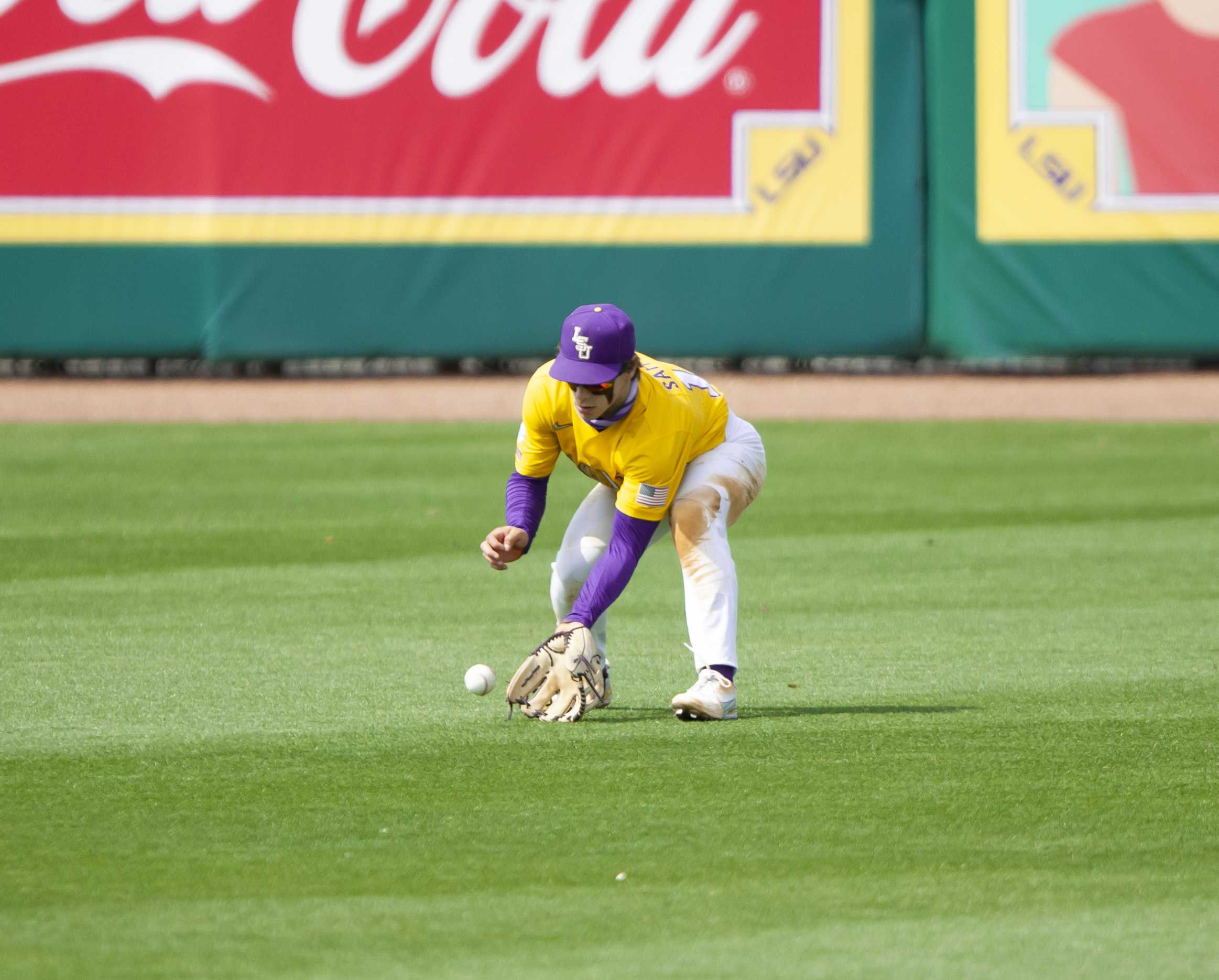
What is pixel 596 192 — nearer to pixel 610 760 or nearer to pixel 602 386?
pixel 602 386

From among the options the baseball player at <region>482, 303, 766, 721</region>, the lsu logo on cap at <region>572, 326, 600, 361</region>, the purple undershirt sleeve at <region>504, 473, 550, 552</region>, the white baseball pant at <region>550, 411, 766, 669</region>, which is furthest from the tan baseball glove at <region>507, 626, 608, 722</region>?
the lsu logo on cap at <region>572, 326, 600, 361</region>

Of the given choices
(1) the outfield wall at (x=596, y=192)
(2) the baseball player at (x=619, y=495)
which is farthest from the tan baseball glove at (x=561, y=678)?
(1) the outfield wall at (x=596, y=192)

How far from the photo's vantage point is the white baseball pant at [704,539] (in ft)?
20.2

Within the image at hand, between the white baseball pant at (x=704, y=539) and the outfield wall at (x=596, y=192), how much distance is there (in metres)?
10.7

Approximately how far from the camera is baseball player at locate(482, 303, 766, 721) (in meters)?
5.91

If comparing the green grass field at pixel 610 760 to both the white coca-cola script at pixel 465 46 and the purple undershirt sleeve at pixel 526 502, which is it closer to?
the purple undershirt sleeve at pixel 526 502

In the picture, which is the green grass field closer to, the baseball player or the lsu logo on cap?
the baseball player

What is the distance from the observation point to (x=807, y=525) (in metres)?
11.3

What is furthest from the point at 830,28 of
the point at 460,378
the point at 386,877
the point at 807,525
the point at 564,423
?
the point at 386,877

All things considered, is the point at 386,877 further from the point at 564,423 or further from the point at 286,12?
the point at 286,12

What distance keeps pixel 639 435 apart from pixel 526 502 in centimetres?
56

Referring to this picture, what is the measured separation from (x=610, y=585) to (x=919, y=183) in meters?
11.9

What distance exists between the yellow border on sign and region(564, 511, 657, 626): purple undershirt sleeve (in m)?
11.8

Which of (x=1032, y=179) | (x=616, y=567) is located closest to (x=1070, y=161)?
(x=1032, y=179)
